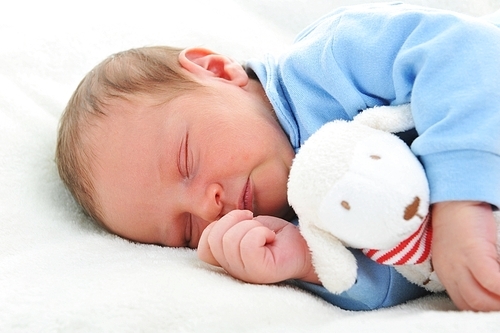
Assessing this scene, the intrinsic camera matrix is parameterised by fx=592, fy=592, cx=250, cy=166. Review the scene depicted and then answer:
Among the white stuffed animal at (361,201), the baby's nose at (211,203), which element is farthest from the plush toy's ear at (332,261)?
the baby's nose at (211,203)

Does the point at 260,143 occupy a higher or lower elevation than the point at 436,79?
lower

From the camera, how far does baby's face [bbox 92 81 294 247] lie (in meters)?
0.98

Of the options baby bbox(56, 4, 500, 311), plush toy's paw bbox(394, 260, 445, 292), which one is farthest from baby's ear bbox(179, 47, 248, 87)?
plush toy's paw bbox(394, 260, 445, 292)

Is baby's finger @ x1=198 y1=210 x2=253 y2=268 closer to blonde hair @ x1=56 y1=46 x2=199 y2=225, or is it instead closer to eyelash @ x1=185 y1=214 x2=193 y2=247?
eyelash @ x1=185 y1=214 x2=193 y2=247

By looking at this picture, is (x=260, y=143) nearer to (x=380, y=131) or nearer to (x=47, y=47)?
(x=380, y=131)

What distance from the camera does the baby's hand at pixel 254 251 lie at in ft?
2.53

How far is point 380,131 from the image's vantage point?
2.60 ft

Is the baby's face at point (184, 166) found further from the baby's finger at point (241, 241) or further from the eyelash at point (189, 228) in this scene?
the baby's finger at point (241, 241)

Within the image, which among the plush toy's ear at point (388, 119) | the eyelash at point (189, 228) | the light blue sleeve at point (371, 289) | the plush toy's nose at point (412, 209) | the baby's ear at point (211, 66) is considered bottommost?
the eyelash at point (189, 228)

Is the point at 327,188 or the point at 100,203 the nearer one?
the point at 327,188

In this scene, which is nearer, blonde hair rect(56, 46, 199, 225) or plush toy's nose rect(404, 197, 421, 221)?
plush toy's nose rect(404, 197, 421, 221)

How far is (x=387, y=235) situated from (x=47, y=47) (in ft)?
3.51

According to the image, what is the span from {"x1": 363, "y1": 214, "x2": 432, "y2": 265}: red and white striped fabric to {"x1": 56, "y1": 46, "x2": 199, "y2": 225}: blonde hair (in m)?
0.48

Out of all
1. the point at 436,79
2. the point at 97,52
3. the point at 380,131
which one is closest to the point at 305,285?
the point at 380,131
